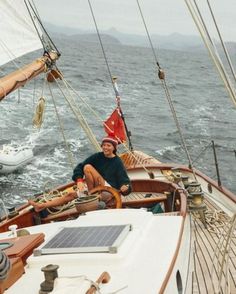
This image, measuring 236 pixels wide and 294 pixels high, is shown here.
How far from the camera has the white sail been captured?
8.76 meters

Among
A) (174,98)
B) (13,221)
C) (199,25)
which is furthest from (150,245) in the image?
(174,98)

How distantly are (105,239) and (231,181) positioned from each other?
51.3 feet

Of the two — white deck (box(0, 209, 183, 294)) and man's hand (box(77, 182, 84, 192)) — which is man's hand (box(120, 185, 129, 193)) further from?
white deck (box(0, 209, 183, 294))

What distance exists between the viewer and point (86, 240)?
170 inches

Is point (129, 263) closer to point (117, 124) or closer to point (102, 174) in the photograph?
point (102, 174)

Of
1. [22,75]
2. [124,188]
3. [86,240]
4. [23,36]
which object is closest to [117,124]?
[23,36]

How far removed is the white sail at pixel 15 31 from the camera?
8758 mm

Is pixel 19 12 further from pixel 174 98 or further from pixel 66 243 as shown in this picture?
pixel 174 98

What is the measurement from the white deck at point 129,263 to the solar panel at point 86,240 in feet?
0.17

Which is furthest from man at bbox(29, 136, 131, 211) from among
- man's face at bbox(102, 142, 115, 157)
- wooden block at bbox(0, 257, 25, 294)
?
wooden block at bbox(0, 257, 25, 294)

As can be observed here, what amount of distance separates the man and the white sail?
2608mm

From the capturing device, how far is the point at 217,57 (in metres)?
4.56

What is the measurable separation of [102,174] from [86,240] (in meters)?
3.01

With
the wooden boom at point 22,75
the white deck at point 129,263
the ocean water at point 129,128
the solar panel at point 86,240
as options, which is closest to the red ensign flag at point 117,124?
the ocean water at point 129,128
